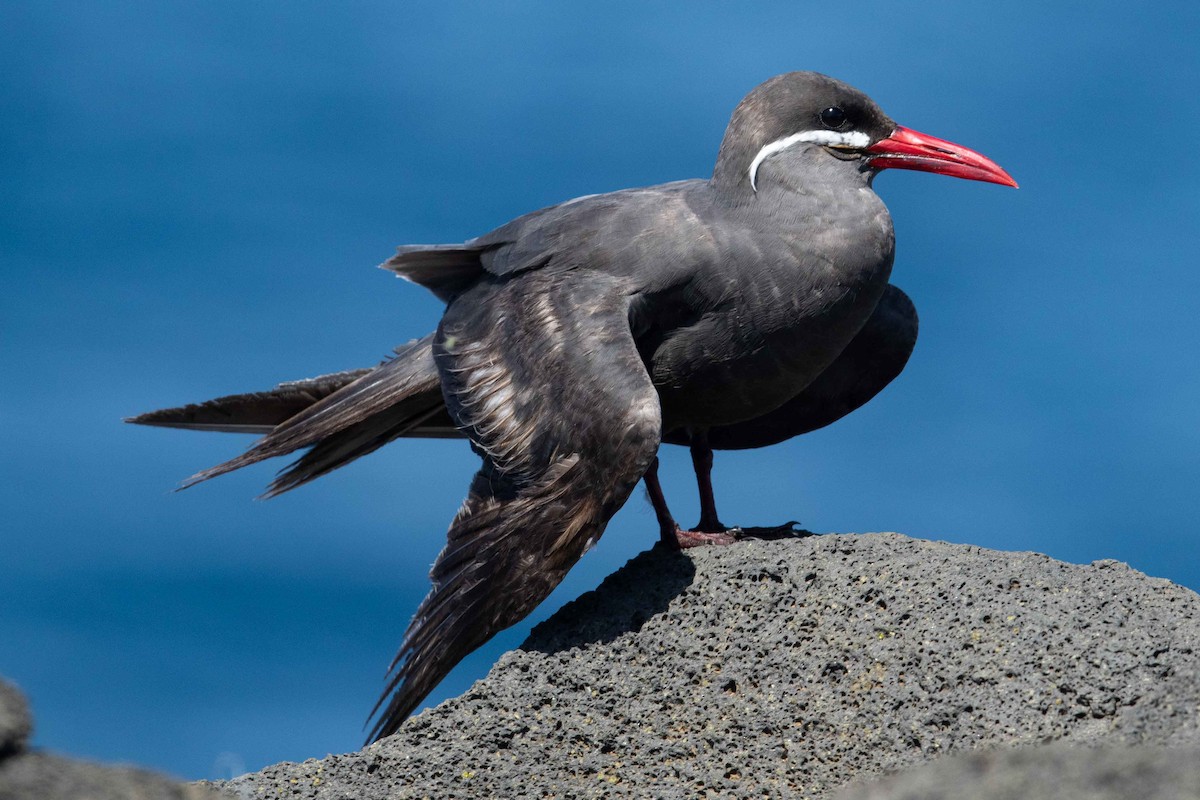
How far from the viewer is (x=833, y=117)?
6.55 metres

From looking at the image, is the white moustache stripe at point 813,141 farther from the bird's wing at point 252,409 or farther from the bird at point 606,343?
the bird's wing at point 252,409

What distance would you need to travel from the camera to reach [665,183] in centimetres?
691

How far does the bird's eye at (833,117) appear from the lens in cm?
654

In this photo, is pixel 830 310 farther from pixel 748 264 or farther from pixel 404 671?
pixel 404 671

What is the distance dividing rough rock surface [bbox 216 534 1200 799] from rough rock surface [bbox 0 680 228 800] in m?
3.01

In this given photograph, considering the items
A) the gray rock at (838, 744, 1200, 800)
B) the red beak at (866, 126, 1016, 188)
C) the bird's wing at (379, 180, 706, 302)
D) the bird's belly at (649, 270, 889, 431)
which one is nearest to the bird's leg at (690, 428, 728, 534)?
the bird's belly at (649, 270, 889, 431)

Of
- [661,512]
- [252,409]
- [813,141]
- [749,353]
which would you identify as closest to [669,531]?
[661,512]

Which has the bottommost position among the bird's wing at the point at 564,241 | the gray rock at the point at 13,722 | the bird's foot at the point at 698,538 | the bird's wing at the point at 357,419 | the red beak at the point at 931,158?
the gray rock at the point at 13,722

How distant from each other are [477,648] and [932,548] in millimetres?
2189

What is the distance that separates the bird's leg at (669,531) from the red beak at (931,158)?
1.97 meters

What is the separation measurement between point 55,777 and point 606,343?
143 inches

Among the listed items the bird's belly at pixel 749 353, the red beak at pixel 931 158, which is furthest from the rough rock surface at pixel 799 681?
the red beak at pixel 931 158

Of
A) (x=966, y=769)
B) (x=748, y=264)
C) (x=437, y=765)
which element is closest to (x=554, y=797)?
(x=437, y=765)

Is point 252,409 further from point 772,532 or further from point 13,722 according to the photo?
point 13,722
